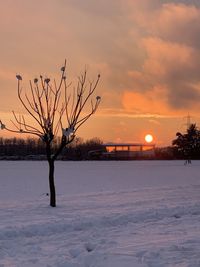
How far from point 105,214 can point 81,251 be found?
424 centimetres

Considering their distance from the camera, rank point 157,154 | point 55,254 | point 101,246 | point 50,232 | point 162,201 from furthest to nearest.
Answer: point 157,154 → point 162,201 → point 50,232 → point 101,246 → point 55,254

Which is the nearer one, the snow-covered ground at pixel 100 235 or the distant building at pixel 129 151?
the snow-covered ground at pixel 100 235

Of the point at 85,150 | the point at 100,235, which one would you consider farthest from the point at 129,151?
the point at 100,235

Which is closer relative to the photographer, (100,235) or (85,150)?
(100,235)

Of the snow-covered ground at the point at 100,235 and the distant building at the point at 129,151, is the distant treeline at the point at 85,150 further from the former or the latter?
the snow-covered ground at the point at 100,235

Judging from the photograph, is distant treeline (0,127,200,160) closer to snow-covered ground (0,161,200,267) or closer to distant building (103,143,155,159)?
distant building (103,143,155,159)

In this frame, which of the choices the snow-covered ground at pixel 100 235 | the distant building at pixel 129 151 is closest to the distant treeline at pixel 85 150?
the distant building at pixel 129 151

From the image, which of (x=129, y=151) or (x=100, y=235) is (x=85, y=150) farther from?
(x=100, y=235)

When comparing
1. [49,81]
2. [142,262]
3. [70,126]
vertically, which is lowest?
[142,262]

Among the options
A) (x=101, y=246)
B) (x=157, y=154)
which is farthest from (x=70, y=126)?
(x=157, y=154)

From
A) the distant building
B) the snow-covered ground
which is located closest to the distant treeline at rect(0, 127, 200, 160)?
the distant building

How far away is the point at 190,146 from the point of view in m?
99.1

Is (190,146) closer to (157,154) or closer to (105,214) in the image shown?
(157,154)

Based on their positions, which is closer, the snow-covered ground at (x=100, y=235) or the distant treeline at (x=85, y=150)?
the snow-covered ground at (x=100, y=235)
